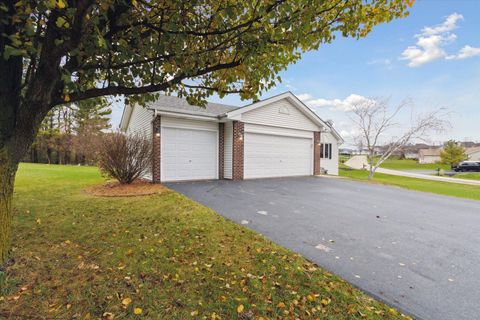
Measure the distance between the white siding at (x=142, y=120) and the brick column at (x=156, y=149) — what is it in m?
0.38

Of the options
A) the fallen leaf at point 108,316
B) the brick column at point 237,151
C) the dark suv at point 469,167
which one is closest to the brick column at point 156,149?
the brick column at point 237,151

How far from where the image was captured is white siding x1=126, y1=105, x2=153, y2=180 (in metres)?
10.9

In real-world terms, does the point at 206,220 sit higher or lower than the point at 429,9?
lower

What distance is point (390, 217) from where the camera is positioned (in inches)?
245

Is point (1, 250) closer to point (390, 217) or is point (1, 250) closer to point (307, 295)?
point (307, 295)

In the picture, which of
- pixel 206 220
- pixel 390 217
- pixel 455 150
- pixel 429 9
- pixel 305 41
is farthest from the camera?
pixel 455 150

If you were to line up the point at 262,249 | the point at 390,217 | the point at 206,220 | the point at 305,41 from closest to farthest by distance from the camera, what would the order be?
1. the point at 305,41
2. the point at 262,249
3. the point at 206,220
4. the point at 390,217

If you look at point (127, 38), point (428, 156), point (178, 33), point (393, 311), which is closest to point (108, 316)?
point (393, 311)

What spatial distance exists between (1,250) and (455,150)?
56.6 m

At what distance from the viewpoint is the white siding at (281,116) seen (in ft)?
41.9

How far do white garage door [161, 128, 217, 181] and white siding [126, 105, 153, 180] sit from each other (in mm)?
797

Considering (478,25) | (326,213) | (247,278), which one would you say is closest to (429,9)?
(478,25)

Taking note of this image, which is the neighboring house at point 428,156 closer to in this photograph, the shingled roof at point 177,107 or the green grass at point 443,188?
the green grass at point 443,188

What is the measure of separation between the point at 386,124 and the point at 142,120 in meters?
22.6
